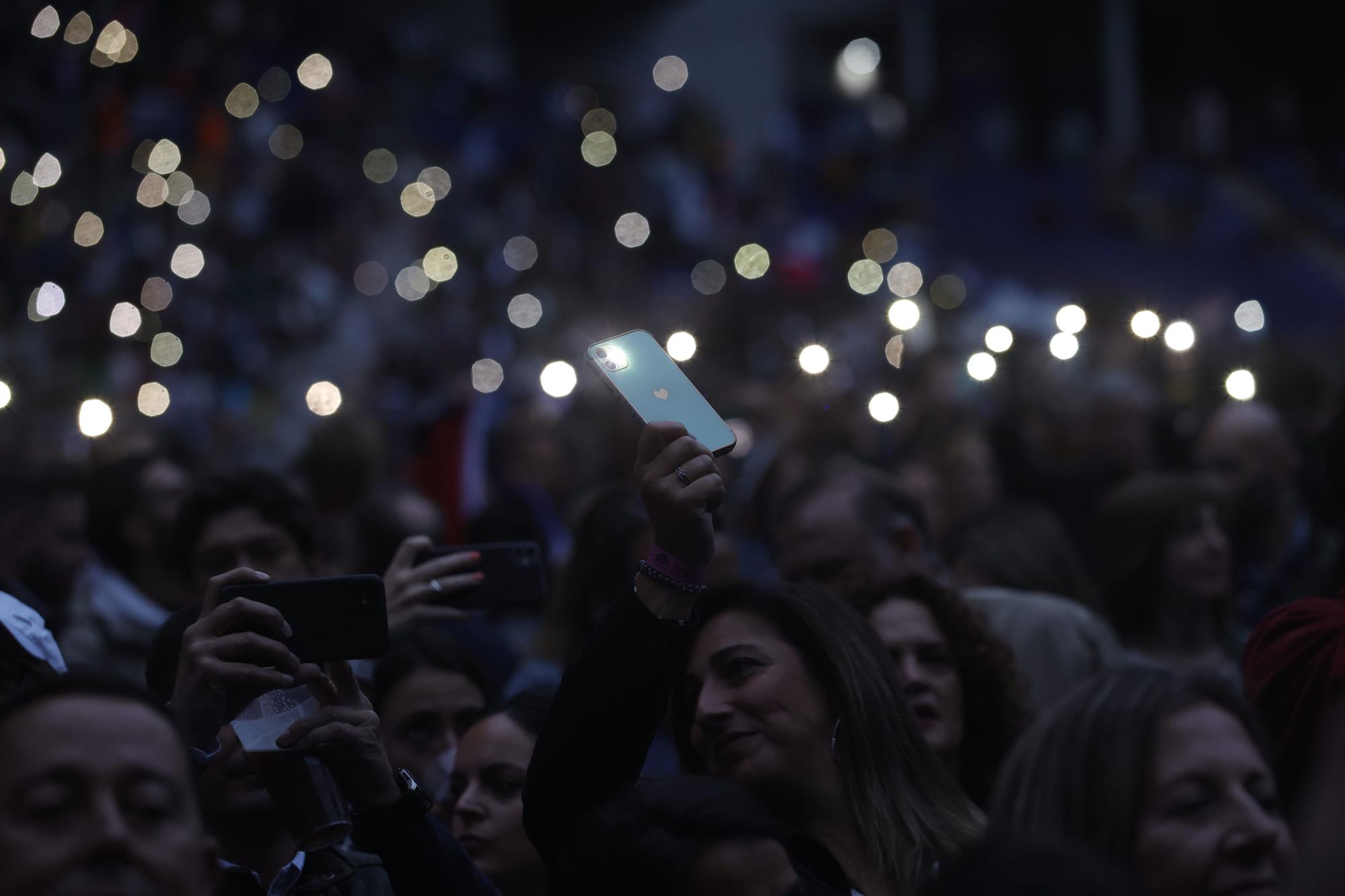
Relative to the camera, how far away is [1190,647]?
4199 millimetres

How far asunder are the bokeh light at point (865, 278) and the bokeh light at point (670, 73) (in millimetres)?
7503

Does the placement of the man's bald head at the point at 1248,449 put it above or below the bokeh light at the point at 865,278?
below

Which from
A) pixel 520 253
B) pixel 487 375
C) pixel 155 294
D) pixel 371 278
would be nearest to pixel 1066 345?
pixel 487 375

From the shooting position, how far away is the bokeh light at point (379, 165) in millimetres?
14398

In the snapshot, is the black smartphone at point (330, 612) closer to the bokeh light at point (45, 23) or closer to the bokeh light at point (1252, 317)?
the bokeh light at point (1252, 317)

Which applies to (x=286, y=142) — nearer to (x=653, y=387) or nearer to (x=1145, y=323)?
(x=1145, y=323)

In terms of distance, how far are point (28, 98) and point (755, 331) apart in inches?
227

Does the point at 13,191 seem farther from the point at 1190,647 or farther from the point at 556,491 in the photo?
the point at 1190,647

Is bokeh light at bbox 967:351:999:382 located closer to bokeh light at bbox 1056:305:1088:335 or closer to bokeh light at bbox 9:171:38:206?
bokeh light at bbox 1056:305:1088:335

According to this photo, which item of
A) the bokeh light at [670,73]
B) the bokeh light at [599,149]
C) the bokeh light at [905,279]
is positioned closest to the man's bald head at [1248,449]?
the bokeh light at [905,279]

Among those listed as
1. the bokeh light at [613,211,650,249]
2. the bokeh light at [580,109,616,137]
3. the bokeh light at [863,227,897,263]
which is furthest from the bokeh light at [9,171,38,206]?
the bokeh light at [863,227,897,263]

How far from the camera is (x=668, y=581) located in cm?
236

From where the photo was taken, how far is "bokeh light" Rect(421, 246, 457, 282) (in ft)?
44.0

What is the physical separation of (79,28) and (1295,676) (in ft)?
33.8
